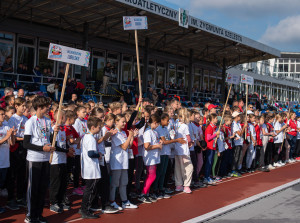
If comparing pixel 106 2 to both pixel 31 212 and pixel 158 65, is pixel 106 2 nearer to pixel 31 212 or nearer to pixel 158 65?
pixel 31 212

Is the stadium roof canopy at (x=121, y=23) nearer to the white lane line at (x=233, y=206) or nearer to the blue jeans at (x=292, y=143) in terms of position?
the blue jeans at (x=292, y=143)

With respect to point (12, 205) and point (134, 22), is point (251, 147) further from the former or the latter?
point (12, 205)

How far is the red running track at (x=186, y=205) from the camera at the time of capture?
6.13m

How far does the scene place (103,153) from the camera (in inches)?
255

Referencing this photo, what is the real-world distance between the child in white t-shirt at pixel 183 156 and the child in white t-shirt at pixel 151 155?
1035mm

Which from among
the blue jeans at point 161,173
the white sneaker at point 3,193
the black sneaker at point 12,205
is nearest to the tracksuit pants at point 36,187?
the black sneaker at point 12,205

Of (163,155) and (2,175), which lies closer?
(2,175)

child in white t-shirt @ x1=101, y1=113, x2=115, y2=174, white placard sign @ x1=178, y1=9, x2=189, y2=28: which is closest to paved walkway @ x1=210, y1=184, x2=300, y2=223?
child in white t-shirt @ x1=101, y1=113, x2=115, y2=174

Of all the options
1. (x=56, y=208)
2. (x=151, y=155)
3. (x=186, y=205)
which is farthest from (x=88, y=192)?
(x=186, y=205)

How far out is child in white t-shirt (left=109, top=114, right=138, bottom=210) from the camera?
21.7 feet

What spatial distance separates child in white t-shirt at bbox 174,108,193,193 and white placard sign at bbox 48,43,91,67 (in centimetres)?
293

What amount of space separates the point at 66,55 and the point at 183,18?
1242 cm

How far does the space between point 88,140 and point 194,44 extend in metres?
19.0

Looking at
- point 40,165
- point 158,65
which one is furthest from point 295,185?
point 158,65
